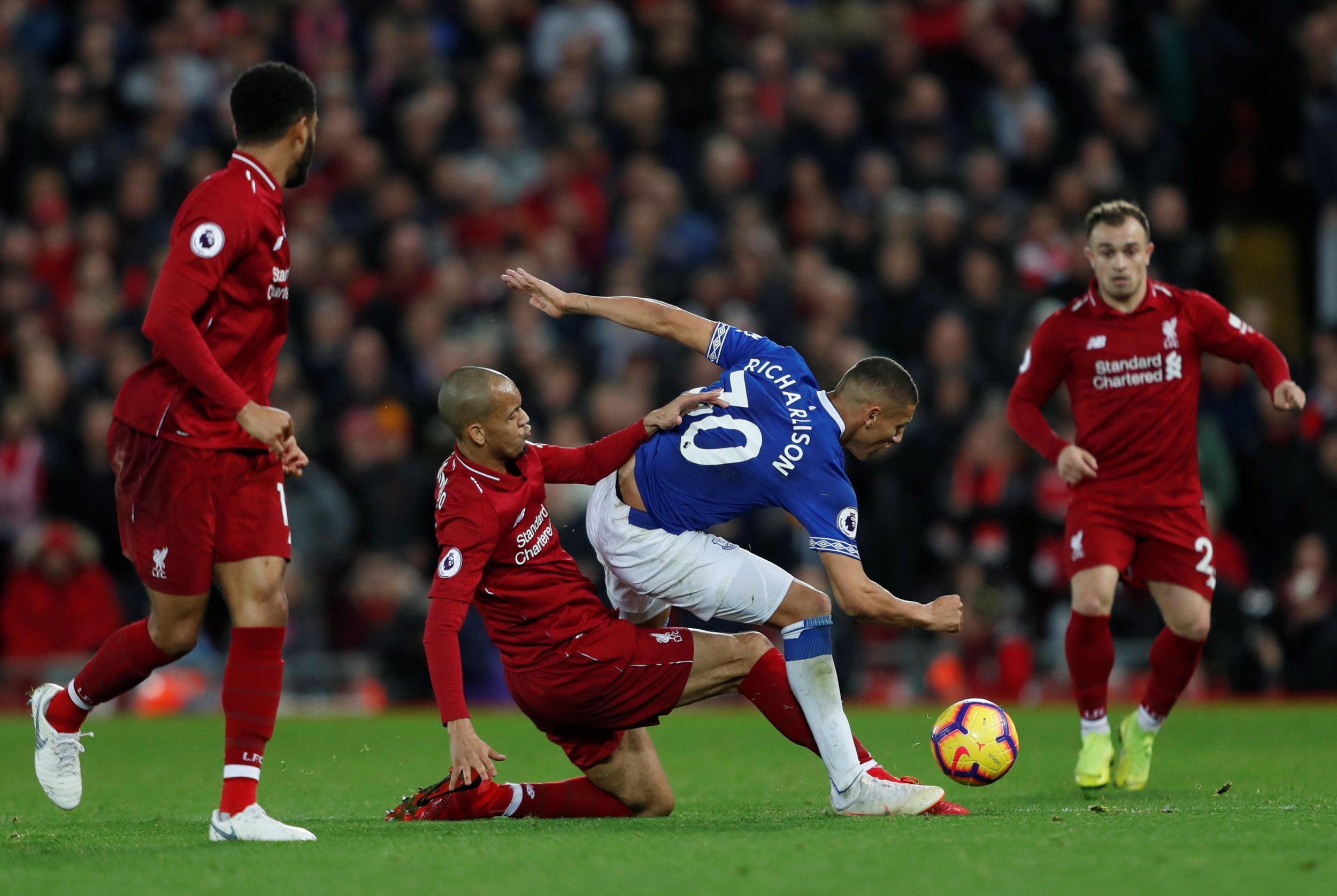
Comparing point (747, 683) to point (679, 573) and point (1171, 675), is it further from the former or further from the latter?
point (1171, 675)

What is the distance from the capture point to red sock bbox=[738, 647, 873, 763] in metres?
5.73

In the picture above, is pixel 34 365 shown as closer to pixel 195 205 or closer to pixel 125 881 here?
pixel 195 205

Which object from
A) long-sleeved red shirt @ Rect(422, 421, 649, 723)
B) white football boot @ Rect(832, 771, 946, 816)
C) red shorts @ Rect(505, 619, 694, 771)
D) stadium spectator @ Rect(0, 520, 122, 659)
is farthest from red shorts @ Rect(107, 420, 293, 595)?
stadium spectator @ Rect(0, 520, 122, 659)

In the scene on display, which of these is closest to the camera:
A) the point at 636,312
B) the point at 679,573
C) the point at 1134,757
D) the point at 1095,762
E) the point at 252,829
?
the point at 252,829

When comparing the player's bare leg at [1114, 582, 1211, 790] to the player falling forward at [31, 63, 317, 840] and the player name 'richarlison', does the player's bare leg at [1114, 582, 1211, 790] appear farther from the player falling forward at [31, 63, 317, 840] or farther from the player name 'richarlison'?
the player falling forward at [31, 63, 317, 840]

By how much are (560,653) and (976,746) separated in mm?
1509

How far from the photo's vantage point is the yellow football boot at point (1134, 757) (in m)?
6.64

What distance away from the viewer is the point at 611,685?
5684 millimetres

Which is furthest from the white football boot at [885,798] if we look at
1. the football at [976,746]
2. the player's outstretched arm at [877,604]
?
the player's outstretched arm at [877,604]

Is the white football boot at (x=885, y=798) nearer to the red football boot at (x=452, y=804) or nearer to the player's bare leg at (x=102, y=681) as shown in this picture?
the red football boot at (x=452, y=804)

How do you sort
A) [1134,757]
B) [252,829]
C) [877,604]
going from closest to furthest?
[252,829] → [877,604] → [1134,757]

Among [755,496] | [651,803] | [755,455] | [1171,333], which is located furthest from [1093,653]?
[651,803]

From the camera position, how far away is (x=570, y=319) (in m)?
12.8

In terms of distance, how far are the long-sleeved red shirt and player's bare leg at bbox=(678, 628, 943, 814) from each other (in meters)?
0.31
